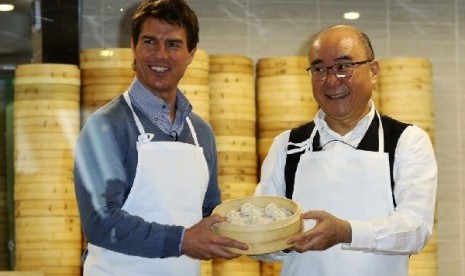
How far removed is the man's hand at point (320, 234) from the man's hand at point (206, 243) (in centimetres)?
18

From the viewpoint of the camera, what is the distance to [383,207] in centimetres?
304

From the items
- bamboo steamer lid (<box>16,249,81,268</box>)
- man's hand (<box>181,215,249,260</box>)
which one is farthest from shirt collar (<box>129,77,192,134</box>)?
bamboo steamer lid (<box>16,249,81,268</box>)

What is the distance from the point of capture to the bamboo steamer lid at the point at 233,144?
5008 mm

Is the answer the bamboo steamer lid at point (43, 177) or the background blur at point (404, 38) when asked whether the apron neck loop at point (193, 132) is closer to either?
the bamboo steamer lid at point (43, 177)

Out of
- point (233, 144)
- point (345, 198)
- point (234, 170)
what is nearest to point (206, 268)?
point (234, 170)

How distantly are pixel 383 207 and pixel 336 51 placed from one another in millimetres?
563

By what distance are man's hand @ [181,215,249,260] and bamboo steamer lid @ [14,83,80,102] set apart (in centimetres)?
199

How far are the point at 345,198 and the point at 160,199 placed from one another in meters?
0.65

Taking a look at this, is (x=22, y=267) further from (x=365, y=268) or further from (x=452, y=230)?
(x=452, y=230)

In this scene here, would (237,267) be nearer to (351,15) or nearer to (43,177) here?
(43,177)

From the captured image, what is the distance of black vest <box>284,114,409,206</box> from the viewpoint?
121 inches

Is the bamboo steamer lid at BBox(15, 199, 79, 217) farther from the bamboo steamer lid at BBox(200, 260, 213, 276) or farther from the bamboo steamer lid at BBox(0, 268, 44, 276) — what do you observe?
the bamboo steamer lid at BBox(200, 260, 213, 276)

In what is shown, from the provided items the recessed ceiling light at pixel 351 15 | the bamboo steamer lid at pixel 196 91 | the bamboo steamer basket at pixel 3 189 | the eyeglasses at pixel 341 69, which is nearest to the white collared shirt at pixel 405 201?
the eyeglasses at pixel 341 69

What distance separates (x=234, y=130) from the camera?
5.02 m
